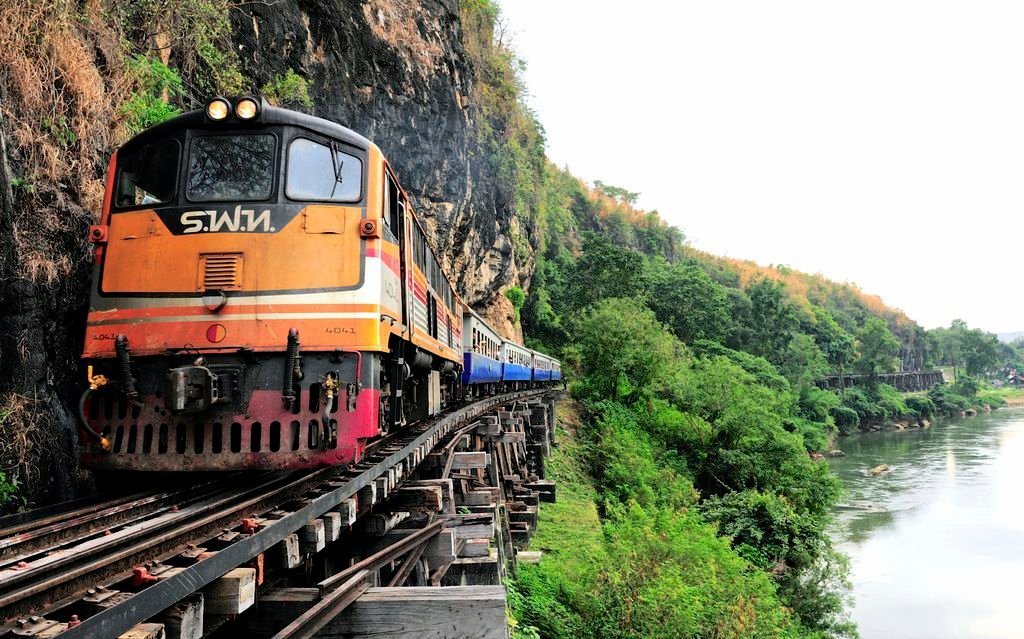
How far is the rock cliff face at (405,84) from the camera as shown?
13.8 m

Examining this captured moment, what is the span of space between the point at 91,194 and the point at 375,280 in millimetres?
3856

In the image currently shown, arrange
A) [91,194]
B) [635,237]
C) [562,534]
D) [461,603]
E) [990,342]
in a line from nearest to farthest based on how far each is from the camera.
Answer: [461,603] → [91,194] → [562,534] → [635,237] → [990,342]

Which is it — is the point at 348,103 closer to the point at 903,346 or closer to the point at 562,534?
Result: the point at 562,534

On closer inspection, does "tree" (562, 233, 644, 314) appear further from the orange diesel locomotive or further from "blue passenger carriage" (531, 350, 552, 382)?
the orange diesel locomotive

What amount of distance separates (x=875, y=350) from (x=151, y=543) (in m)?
76.7

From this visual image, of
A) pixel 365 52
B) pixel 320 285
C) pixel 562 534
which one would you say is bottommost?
pixel 562 534

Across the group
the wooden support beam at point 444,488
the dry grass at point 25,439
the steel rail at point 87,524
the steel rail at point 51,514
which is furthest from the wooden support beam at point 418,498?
the dry grass at point 25,439

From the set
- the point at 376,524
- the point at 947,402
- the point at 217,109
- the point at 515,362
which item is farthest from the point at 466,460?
the point at 947,402

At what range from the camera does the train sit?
5156 mm

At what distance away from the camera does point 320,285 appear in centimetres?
552

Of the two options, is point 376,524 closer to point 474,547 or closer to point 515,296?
point 474,547

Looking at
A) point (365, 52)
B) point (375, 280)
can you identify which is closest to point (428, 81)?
point (365, 52)

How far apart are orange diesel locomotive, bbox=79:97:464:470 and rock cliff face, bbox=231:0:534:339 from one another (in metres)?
7.91

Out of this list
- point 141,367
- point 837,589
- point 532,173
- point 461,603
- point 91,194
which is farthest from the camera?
point 532,173
